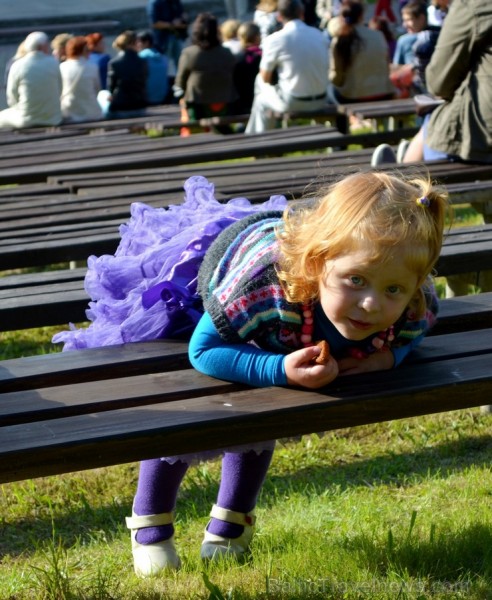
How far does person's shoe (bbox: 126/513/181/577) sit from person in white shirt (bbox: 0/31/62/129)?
297 inches

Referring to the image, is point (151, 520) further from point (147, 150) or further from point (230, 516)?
point (147, 150)

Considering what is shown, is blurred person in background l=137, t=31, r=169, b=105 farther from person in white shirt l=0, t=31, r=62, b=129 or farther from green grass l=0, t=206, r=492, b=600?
green grass l=0, t=206, r=492, b=600

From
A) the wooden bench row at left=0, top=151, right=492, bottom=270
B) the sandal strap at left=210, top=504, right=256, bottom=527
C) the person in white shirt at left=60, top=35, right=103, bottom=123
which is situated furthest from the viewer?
the person in white shirt at left=60, top=35, right=103, bottom=123

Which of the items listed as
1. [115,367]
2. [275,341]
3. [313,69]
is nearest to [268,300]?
[275,341]

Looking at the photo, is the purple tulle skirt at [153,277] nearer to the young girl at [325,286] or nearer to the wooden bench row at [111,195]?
the young girl at [325,286]

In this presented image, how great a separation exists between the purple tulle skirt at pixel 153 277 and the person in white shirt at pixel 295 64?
6921 millimetres

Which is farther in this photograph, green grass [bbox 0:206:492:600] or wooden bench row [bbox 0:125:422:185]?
wooden bench row [bbox 0:125:422:185]

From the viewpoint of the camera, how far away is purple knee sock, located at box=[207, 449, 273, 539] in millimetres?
2965

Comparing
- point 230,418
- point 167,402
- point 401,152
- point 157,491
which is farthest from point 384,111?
point 230,418

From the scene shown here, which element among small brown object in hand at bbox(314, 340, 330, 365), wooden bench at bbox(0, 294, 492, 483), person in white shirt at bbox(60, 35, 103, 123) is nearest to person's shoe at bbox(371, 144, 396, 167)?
wooden bench at bbox(0, 294, 492, 483)

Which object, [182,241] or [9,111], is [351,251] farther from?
[9,111]

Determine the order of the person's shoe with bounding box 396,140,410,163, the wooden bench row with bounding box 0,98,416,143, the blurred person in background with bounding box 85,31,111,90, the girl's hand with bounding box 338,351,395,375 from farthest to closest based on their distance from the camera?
the blurred person in background with bounding box 85,31,111,90
the wooden bench row with bounding box 0,98,416,143
the person's shoe with bounding box 396,140,410,163
the girl's hand with bounding box 338,351,395,375

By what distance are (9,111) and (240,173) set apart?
16.7ft

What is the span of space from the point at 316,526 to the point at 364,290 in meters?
1.12
